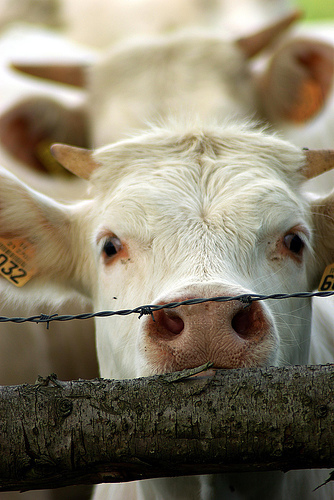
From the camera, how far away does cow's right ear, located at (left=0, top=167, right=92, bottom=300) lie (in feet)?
9.30

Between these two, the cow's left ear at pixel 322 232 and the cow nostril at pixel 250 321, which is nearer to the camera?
the cow nostril at pixel 250 321

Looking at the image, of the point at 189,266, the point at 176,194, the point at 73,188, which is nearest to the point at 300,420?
the point at 189,266

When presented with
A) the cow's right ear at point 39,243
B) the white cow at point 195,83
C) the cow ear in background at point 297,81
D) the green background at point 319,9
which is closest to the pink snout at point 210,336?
the cow's right ear at point 39,243

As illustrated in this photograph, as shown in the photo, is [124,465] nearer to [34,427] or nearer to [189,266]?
[34,427]

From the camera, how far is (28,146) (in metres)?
5.14

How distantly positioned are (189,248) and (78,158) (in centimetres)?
97

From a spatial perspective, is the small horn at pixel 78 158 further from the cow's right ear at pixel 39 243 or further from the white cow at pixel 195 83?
the white cow at pixel 195 83

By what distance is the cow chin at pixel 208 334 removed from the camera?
1.86 m

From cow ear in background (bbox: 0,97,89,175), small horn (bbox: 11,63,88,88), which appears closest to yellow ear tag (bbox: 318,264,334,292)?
cow ear in background (bbox: 0,97,89,175)

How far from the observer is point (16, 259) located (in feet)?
9.58

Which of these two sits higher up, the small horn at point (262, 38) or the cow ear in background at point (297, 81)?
the small horn at point (262, 38)

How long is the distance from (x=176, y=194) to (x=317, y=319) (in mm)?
1447

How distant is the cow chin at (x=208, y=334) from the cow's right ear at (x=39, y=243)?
3.51ft

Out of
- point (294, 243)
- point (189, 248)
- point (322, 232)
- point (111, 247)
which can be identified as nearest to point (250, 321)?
point (189, 248)
